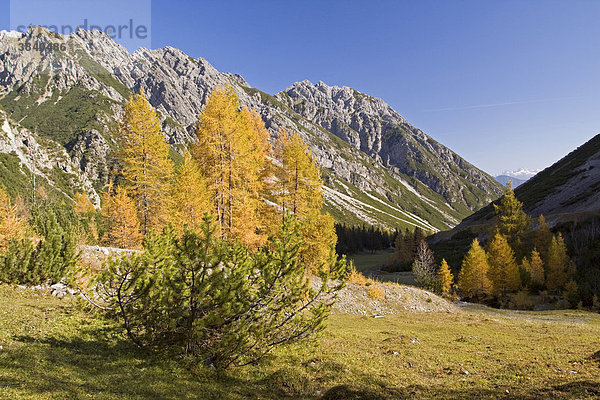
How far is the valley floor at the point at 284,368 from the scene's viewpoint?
7047 millimetres

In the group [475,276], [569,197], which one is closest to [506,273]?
[475,276]

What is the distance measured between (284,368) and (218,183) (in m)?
15.6

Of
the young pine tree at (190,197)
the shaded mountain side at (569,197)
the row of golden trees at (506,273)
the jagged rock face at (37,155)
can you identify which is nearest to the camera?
the young pine tree at (190,197)

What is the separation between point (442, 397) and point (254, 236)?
16.8 m

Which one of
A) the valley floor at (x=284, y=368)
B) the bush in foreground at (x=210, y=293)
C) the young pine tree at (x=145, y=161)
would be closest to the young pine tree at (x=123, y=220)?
the young pine tree at (x=145, y=161)

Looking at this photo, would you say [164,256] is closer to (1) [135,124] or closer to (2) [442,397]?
(2) [442,397]

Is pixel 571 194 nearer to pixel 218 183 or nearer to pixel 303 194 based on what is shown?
pixel 303 194

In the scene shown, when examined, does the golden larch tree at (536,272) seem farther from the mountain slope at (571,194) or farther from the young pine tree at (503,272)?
the mountain slope at (571,194)

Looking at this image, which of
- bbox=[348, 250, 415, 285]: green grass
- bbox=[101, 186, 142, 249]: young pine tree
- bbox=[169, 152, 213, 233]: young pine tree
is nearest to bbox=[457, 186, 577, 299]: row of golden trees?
bbox=[348, 250, 415, 285]: green grass

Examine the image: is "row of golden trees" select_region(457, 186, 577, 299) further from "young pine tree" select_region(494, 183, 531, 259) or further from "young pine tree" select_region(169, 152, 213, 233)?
"young pine tree" select_region(169, 152, 213, 233)

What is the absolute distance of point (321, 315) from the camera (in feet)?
29.1

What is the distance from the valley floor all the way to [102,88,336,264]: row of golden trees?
10123mm

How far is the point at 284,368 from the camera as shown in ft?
33.3

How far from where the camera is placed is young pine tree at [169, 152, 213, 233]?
22.4 m
